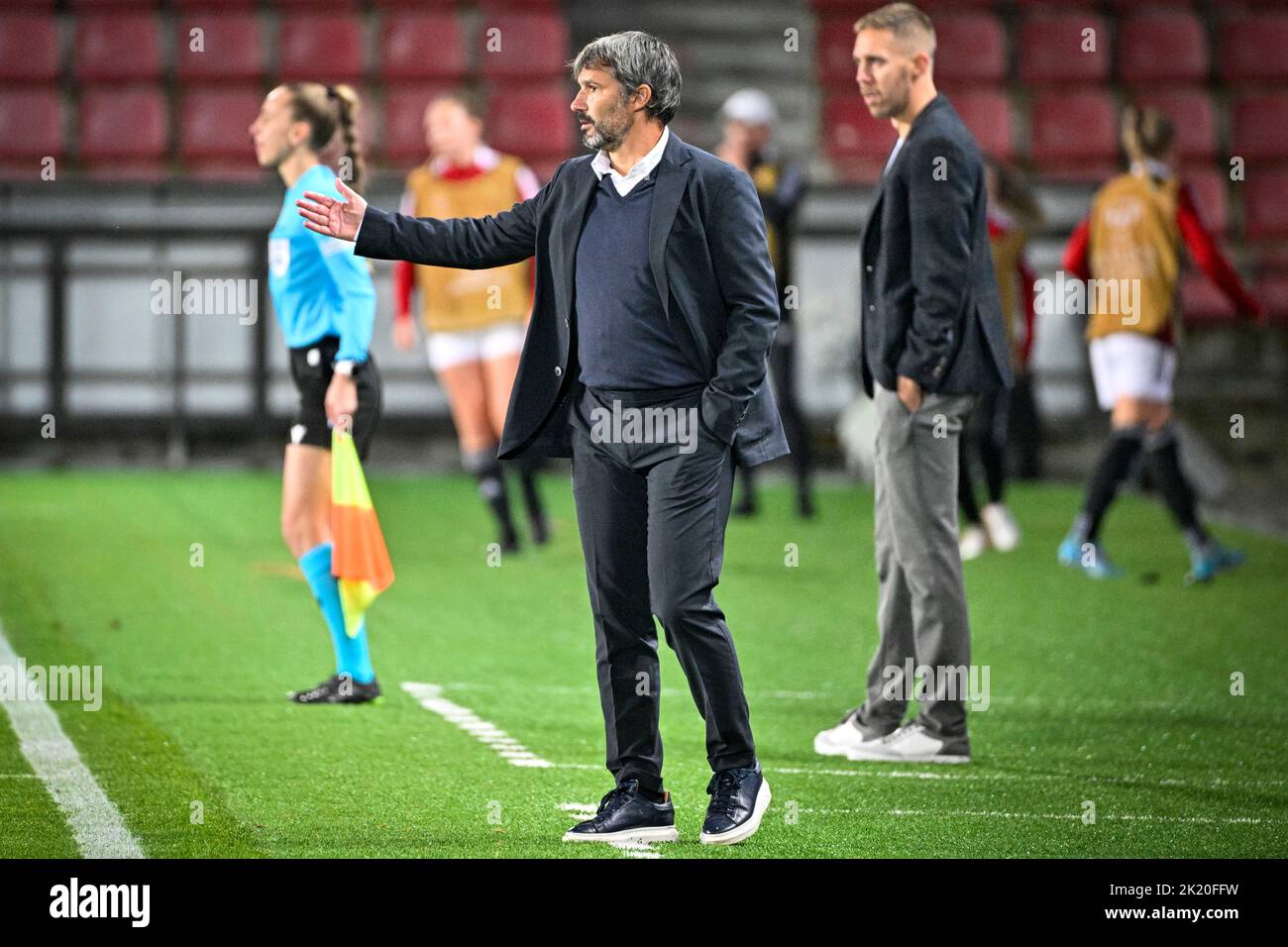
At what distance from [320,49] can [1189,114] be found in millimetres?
6913

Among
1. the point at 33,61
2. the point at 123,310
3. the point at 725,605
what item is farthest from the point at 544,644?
the point at 33,61

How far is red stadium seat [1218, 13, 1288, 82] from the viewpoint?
16.9 m

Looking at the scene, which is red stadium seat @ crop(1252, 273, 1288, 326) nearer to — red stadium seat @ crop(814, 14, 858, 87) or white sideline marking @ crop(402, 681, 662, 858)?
red stadium seat @ crop(814, 14, 858, 87)

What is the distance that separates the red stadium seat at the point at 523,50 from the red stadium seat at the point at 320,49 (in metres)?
1.00

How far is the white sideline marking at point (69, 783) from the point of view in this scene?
4715mm

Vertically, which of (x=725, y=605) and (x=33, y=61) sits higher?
(x=33, y=61)

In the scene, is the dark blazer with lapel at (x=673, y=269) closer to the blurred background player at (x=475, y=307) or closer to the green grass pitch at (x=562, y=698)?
the green grass pitch at (x=562, y=698)

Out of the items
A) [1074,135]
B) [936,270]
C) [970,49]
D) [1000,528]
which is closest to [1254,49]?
[1074,135]

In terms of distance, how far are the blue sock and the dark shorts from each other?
1.17 feet

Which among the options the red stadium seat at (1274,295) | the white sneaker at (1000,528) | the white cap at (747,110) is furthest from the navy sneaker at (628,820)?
the red stadium seat at (1274,295)

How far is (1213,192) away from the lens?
53.0 ft

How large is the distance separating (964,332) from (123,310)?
32.6 ft

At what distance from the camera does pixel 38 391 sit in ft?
47.9
